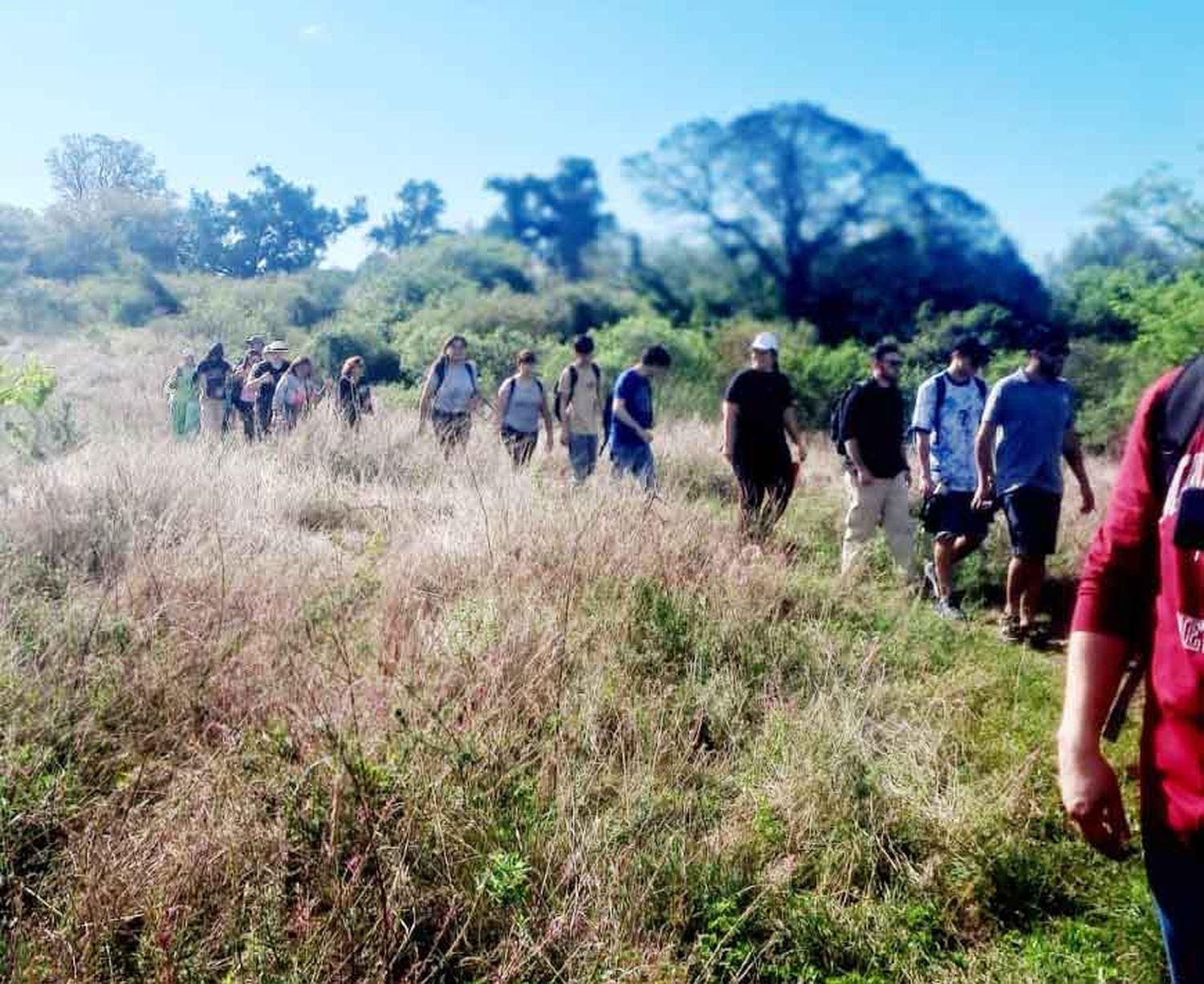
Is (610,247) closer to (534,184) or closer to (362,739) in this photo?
(534,184)

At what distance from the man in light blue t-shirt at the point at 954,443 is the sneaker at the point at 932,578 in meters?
0.12

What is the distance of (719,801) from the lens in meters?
2.96

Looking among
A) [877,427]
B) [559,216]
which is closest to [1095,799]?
[877,427]

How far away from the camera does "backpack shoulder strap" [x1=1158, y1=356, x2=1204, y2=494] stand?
4.53 ft

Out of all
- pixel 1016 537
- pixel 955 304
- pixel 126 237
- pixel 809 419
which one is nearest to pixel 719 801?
pixel 1016 537

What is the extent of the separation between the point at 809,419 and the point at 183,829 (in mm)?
15680

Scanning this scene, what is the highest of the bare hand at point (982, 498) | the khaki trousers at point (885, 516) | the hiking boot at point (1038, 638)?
the bare hand at point (982, 498)

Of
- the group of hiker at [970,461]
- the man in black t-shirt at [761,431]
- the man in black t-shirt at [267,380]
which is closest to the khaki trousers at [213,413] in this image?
the man in black t-shirt at [267,380]

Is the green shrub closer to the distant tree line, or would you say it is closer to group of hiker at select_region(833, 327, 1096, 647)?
the distant tree line

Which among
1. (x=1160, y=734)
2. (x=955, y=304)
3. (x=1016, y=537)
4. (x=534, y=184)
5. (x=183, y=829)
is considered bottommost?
(x=183, y=829)

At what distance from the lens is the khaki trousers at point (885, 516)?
233 inches

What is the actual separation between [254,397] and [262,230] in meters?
23.0

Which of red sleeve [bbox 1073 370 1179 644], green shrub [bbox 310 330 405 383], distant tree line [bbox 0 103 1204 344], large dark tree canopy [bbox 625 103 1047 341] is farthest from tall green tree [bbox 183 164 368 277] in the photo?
red sleeve [bbox 1073 370 1179 644]

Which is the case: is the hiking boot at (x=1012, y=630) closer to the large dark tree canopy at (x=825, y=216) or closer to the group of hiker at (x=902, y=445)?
the group of hiker at (x=902, y=445)
